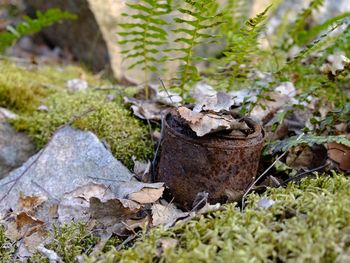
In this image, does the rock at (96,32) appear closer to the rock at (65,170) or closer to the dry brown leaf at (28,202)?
the rock at (65,170)

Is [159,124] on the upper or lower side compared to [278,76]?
lower

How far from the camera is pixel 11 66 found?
3498 millimetres

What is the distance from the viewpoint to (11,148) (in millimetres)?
2709

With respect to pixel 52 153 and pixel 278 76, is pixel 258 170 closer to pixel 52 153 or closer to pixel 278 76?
pixel 278 76

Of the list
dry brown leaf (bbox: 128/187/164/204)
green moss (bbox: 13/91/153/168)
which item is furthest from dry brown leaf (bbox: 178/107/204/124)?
green moss (bbox: 13/91/153/168)

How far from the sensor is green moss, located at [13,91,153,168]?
248 cm

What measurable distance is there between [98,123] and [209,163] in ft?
3.10

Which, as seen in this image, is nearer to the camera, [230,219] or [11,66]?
[230,219]

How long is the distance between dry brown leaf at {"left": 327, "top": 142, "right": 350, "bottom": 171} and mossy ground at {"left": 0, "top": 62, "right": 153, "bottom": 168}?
38.1 inches

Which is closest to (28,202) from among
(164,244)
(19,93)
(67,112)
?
(67,112)

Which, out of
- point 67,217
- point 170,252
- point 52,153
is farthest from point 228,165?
point 52,153

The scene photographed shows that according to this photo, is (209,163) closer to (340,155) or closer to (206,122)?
(206,122)

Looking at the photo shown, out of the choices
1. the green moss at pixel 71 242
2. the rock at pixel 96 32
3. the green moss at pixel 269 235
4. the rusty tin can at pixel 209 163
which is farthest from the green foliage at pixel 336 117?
the rock at pixel 96 32

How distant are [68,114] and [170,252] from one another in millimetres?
1549
